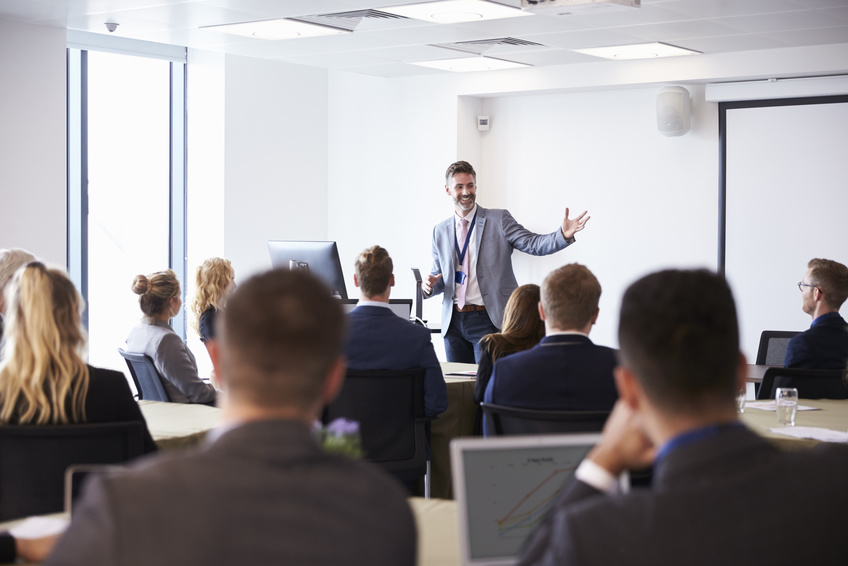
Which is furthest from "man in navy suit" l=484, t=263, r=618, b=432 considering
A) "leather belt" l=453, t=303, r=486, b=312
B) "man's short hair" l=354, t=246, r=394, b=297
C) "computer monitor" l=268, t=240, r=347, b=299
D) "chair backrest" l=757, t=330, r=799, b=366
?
"leather belt" l=453, t=303, r=486, b=312

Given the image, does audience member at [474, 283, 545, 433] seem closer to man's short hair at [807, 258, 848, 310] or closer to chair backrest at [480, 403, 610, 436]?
chair backrest at [480, 403, 610, 436]

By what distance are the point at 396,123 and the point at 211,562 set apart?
804 centimetres

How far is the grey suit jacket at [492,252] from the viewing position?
622 centimetres

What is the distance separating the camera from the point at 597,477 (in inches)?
53.4

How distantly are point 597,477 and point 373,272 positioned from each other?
262cm

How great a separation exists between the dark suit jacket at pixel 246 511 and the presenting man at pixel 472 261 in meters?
4.91

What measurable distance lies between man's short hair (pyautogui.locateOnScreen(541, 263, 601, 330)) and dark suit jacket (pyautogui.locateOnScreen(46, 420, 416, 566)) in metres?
1.91

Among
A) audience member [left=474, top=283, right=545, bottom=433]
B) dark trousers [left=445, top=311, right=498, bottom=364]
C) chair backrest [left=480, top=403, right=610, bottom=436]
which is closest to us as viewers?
chair backrest [left=480, top=403, right=610, bottom=436]

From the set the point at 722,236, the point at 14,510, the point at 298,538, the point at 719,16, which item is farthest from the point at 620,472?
the point at 722,236

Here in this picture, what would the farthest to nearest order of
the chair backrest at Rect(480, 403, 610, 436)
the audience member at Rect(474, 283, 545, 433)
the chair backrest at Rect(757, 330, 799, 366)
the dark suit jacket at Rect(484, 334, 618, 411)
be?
the chair backrest at Rect(757, 330, 799, 366), the audience member at Rect(474, 283, 545, 433), the dark suit jacket at Rect(484, 334, 618, 411), the chair backrest at Rect(480, 403, 610, 436)

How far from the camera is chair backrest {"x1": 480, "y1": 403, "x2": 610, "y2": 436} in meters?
2.65

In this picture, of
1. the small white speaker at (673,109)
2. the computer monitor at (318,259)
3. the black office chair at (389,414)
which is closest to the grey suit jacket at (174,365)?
the black office chair at (389,414)

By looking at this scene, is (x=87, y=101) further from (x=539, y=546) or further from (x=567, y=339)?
(x=539, y=546)

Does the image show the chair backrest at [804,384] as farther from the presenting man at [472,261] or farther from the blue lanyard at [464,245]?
the blue lanyard at [464,245]
